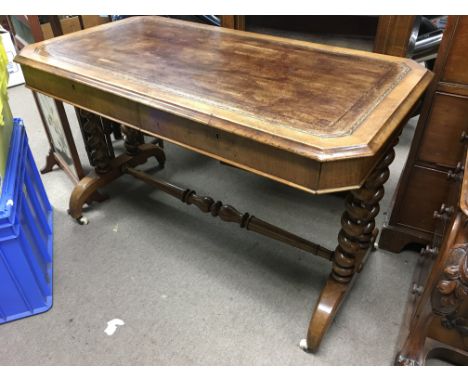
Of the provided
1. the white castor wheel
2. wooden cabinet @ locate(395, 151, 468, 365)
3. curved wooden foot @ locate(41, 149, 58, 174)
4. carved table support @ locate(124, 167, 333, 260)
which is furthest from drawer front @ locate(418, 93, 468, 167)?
curved wooden foot @ locate(41, 149, 58, 174)

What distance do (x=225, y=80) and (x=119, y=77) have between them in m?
0.34

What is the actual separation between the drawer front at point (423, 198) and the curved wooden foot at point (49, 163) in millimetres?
1845

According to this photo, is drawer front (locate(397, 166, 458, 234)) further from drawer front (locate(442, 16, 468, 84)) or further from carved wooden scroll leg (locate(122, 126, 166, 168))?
carved wooden scroll leg (locate(122, 126, 166, 168))

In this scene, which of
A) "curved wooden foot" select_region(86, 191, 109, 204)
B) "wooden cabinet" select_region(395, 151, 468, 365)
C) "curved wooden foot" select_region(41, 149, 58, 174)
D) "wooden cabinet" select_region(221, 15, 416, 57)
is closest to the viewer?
"wooden cabinet" select_region(395, 151, 468, 365)

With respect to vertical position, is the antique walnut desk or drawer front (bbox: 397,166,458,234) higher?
the antique walnut desk

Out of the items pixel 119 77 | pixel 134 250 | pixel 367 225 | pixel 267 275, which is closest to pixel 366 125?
pixel 367 225

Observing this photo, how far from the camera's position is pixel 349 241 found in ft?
4.20

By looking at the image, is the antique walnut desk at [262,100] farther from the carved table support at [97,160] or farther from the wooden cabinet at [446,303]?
the carved table support at [97,160]

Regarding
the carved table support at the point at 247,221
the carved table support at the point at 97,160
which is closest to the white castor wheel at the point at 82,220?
the carved table support at the point at 97,160

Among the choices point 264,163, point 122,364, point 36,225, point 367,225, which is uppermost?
point 264,163

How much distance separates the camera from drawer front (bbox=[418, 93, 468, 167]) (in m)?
1.30

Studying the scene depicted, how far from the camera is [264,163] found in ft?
3.22

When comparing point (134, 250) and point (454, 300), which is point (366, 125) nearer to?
point (454, 300)

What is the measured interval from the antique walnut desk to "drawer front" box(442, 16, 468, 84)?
96mm
